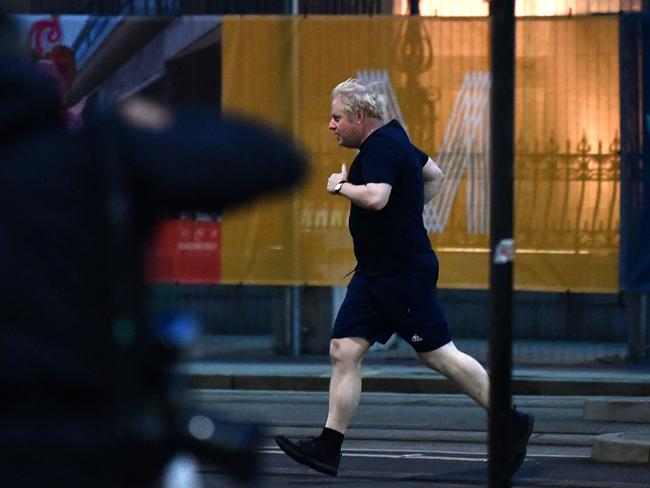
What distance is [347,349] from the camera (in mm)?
7547

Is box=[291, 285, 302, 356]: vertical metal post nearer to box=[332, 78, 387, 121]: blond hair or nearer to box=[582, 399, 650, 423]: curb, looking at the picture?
box=[582, 399, 650, 423]: curb

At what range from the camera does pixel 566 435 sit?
30.8 ft

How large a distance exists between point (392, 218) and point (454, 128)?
5.00 meters

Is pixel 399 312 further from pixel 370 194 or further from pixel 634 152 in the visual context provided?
pixel 634 152

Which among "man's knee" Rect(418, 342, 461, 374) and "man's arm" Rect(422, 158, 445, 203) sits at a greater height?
"man's arm" Rect(422, 158, 445, 203)

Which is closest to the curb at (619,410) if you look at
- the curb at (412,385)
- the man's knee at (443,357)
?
the curb at (412,385)

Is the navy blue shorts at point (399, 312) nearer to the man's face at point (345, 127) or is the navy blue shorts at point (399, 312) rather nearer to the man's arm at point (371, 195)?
the man's arm at point (371, 195)

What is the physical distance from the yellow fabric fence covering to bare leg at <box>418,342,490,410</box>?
4.81m

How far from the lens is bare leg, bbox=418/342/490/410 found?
24.8 feet

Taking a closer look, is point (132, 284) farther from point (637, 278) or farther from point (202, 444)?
point (637, 278)

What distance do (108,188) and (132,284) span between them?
12 centimetres

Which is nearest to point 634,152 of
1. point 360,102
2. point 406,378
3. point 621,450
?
point 406,378

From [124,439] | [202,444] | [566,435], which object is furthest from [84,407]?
[566,435]

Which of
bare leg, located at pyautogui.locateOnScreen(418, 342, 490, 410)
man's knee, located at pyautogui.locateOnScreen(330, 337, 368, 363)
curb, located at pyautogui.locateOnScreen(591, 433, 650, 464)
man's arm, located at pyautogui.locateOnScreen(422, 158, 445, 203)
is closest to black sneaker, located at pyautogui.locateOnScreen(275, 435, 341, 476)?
man's knee, located at pyautogui.locateOnScreen(330, 337, 368, 363)
